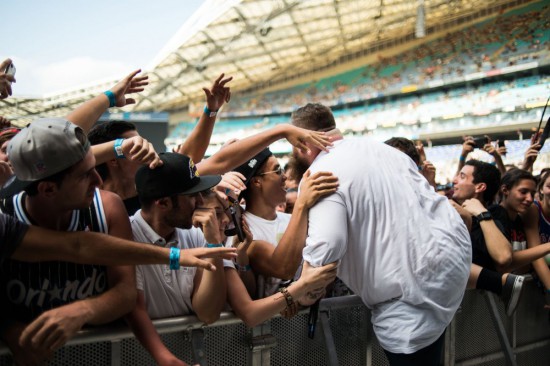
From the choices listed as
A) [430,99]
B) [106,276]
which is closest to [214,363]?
[106,276]

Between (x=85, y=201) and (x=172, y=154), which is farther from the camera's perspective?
(x=172, y=154)

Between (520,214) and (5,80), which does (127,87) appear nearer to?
(5,80)

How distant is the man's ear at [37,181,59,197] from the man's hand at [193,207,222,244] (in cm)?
52

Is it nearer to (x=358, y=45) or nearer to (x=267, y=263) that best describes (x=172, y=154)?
(x=267, y=263)

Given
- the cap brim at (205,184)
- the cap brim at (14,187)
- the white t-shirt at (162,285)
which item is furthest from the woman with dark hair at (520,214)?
the cap brim at (14,187)

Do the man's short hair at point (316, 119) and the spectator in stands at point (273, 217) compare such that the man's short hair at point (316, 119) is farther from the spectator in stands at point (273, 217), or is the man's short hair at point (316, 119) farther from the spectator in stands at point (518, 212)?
the spectator in stands at point (518, 212)

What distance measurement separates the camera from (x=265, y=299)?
2.08 meters

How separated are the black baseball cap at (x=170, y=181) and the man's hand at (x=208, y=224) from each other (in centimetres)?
17

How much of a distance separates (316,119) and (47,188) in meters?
1.26

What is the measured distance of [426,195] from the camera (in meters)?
2.13

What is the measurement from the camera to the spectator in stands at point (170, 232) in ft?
6.45

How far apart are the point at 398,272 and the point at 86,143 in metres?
1.30

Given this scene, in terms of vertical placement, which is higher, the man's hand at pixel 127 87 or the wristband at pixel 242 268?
the man's hand at pixel 127 87

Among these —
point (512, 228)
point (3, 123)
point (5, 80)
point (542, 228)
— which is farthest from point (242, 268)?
point (542, 228)
